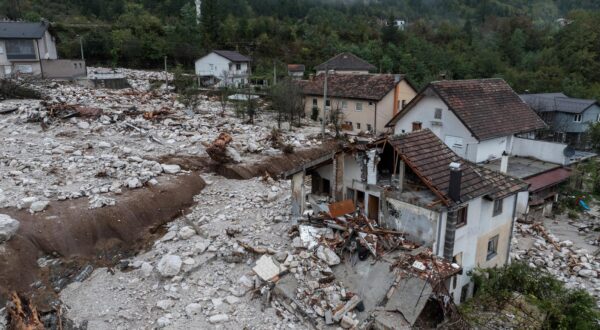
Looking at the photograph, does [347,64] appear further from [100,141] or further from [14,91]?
→ [100,141]

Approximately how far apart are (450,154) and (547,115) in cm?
2477

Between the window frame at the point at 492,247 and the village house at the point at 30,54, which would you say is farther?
the village house at the point at 30,54

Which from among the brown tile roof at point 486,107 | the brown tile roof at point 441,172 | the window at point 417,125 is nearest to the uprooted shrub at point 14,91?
the brown tile roof at point 486,107

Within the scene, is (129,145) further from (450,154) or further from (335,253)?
(450,154)

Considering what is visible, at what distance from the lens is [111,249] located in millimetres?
12727

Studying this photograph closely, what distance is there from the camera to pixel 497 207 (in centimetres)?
1296

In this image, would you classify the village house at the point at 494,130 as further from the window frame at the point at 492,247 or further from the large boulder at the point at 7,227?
the large boulder at the point at 7,227

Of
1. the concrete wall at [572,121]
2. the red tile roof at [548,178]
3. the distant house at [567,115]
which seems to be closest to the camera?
the red tile roof at [548,178]

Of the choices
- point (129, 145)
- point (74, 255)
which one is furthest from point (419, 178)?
point (129, 145)

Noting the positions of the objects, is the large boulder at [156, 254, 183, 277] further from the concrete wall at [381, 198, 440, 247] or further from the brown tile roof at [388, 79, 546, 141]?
the brown tile roof at [388, 79, 546, 141]

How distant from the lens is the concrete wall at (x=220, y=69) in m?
46.7

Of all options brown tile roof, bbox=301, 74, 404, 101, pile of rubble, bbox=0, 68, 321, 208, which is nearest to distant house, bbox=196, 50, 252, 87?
brown tile roof, bbox=301, 74, 404, 101

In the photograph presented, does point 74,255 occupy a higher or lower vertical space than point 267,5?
lower

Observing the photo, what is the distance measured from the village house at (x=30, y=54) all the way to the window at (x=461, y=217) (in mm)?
38578
